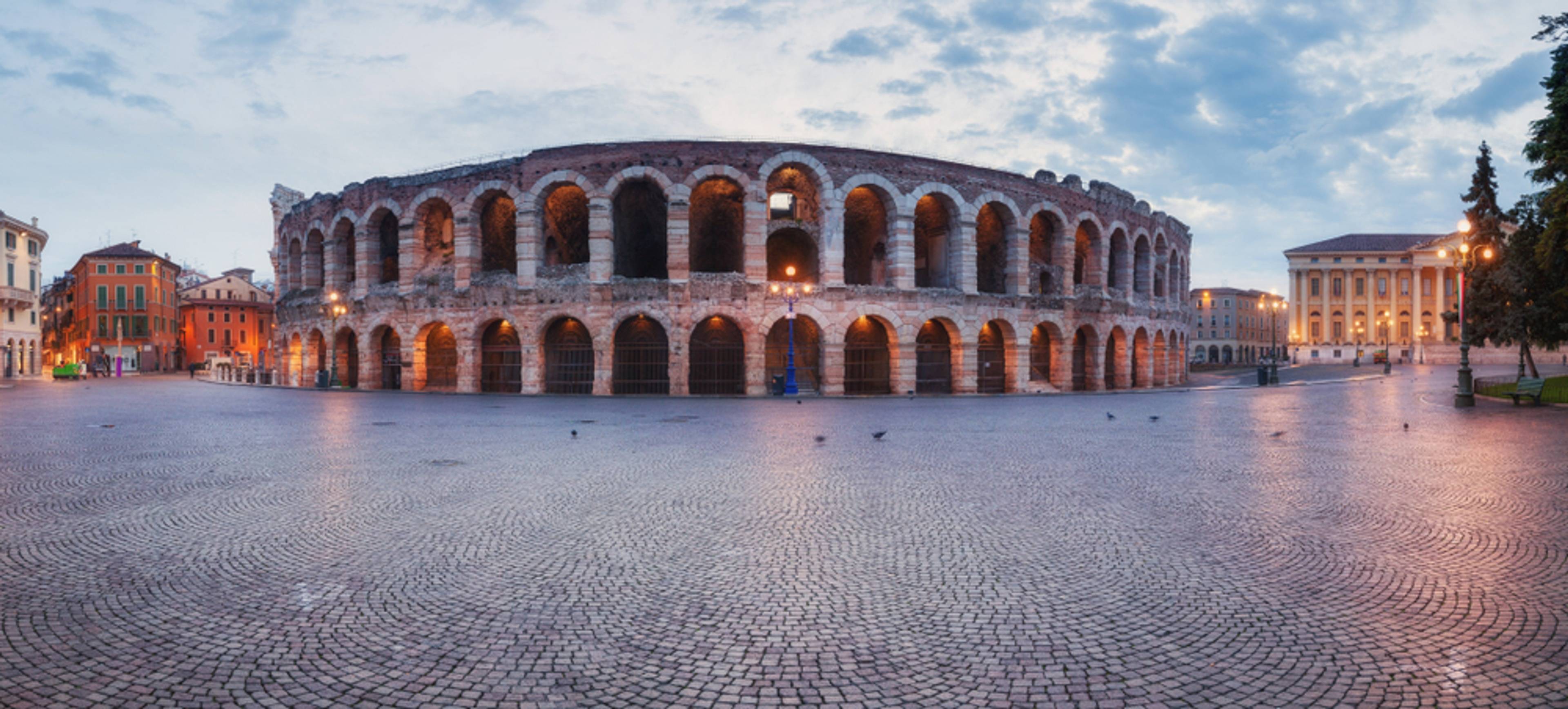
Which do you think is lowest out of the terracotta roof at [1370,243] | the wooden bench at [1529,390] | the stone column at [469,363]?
the wooden bench at [1529,390]

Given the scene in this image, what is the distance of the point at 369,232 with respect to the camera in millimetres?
34594

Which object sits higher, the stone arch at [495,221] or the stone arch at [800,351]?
the stone arch at [495,221]

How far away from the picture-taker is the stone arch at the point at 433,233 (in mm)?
32531

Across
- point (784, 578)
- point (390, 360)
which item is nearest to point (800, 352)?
point (390, 360)

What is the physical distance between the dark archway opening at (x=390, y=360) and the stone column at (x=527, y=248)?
945 centimetres

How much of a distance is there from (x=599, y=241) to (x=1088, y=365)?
24.1 m

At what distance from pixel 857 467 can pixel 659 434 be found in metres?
5.56

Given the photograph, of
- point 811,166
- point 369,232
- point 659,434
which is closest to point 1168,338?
point 811,166

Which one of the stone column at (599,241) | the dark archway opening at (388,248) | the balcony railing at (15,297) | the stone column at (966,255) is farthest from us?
the balcony railing at (15,297)

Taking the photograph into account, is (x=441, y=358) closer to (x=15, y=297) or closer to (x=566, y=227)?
(x=566, y=227)

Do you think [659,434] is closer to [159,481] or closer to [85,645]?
A: [159,481]

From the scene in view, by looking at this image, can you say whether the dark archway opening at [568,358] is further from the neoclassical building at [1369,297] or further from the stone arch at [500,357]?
the neoclassical building at [1369,297]

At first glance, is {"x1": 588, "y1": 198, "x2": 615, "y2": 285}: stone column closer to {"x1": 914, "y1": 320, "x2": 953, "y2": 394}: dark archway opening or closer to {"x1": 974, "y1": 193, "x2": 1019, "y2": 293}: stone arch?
{"x1": 914, "y1": 320, "x2": 953, "y2": 394}: dark archway opening

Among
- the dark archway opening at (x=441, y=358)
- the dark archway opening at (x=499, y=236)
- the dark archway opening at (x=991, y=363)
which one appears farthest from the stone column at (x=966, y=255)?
the dark archway opening at (x=441, y=358)
